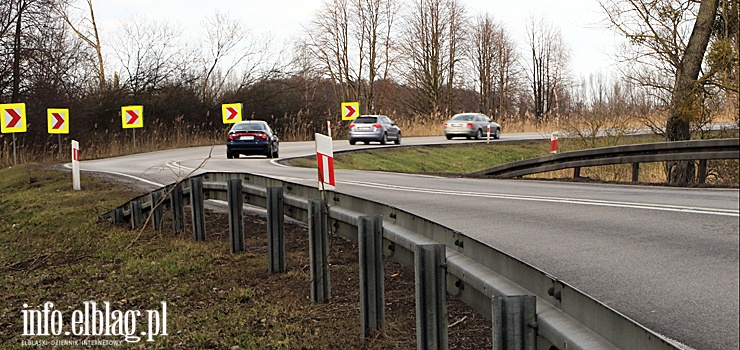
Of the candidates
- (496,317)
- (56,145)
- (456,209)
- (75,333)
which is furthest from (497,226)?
(56,145)

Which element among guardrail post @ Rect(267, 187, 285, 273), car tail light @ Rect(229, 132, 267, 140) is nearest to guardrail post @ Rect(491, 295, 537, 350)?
guardrail post @ Rect(267, 187, 285, 273)

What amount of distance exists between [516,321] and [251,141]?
90.9 feet

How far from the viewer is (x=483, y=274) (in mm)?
3838

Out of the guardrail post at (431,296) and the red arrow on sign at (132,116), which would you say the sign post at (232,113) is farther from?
the guardrail post at (431,296)

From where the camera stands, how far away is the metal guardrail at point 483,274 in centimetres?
196

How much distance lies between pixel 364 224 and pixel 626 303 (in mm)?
1888

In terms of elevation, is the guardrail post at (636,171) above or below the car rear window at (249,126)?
below

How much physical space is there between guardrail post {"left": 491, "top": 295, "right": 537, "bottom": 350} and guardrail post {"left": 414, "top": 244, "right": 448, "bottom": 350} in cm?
168

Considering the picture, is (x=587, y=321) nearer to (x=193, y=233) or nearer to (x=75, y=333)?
(x=75, y=333)

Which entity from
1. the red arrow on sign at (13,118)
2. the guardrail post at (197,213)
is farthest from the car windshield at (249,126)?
the guardrail post at (197,213)

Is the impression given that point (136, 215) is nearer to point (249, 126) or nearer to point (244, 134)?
point (244, 134)

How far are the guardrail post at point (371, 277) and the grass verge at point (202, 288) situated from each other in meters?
0.12

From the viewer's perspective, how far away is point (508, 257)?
305cm

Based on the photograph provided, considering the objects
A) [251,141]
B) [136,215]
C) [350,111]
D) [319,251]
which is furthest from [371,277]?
[350,111]
